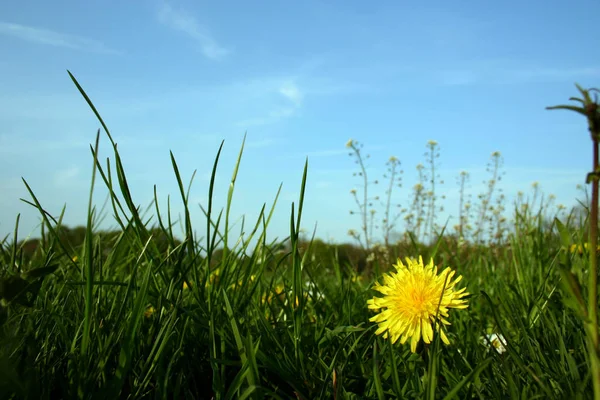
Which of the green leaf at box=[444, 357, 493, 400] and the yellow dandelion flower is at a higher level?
the yellow dandelion flower

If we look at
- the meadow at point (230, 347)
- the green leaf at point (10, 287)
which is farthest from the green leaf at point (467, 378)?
the green leaf at point (10, 287)

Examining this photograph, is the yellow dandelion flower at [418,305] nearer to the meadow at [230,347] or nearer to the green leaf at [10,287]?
the meadow at [230,347]

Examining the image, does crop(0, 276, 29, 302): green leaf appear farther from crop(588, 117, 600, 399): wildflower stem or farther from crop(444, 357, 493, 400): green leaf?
crop(588, 117, 600, 399): wildflower stem

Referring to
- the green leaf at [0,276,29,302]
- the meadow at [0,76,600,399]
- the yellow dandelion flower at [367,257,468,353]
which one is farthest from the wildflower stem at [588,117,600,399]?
the green leaf at [0,276,29,302]

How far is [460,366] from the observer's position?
1520 mm

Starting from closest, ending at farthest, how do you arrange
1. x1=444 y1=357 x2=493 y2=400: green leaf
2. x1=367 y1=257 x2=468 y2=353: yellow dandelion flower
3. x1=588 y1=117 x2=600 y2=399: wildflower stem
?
x1=588 y1=117 x2=600 y2=399: wildflower stem, x1=444 y1=357 x2=493 y2=400: green leaf, x1=367 y1=257 x2=468 y2=353: yellow dandelion flower

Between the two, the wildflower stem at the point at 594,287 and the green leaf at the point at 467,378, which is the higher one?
the wildflower stem at the point at 594,287

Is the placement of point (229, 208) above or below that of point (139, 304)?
above

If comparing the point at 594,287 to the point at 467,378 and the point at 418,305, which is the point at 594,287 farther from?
the point at 418,305

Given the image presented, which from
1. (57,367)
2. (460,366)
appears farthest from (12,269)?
(460,366)

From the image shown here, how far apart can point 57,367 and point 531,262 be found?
7.09 ft

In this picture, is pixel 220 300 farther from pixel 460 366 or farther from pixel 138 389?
pixel 460 366

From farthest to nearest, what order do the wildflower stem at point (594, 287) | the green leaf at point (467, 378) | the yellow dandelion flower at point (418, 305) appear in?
the yellow dandelion flower at point (418, 305) < the green leaf at point (467, 378) < the wildflower stem at point (594, 287)

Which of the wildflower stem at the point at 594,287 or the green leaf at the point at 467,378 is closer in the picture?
the wildflower stem at the point at 594,287
